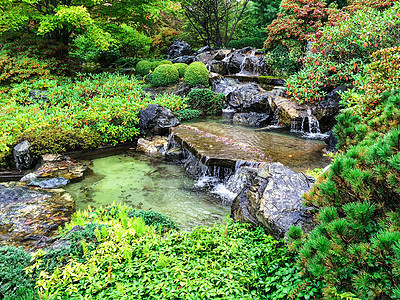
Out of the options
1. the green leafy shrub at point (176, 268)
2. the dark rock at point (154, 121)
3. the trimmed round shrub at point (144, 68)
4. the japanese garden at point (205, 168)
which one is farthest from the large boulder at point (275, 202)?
the trimmed round shrub at point (144, 68)

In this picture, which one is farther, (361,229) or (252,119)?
(252,119)

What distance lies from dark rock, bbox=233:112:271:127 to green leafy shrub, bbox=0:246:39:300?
9.77 metres

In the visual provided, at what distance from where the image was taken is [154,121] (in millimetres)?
9984

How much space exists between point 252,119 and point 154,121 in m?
4.74

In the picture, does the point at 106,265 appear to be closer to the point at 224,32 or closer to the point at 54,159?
the point at 54,159

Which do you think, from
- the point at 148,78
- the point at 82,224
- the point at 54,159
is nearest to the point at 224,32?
the point at 148,78

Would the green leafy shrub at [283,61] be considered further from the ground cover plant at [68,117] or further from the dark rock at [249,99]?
the ground cover plant at [68,117]

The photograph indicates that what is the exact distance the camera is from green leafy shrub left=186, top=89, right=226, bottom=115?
12844 mm

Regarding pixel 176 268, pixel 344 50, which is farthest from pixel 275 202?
pixel 344 50

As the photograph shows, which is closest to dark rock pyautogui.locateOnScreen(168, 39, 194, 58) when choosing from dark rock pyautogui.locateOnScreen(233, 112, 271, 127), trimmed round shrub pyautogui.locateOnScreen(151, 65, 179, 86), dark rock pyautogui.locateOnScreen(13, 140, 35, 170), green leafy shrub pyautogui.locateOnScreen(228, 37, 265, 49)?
green leafy shrub pyautogui.locateOnScreen(228, 37, 265, 49)

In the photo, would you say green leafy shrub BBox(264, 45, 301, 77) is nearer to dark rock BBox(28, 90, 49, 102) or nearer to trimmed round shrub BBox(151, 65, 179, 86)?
trimmed round shrub BBox(151, 65, 179, 86)

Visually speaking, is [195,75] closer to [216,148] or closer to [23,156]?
[216,148]

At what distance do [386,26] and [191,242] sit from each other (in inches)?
353

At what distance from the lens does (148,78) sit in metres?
15.9
